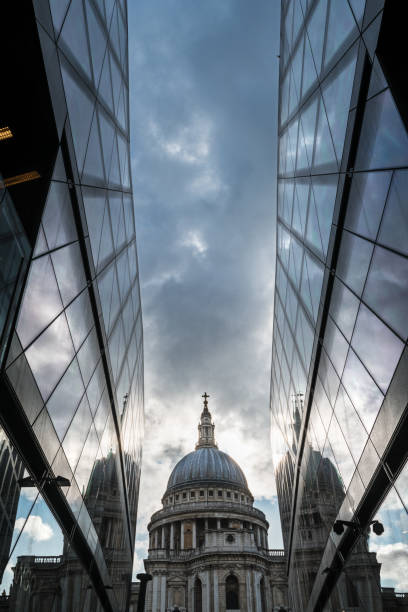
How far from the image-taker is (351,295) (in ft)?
36.3

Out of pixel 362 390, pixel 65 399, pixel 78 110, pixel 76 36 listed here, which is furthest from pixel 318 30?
pixel 65 399

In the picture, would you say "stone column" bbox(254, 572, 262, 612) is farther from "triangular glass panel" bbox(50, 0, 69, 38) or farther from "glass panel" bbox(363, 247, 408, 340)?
"triangular glass panel" bbox(50, 0, 69, 38)

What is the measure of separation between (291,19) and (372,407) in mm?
12964

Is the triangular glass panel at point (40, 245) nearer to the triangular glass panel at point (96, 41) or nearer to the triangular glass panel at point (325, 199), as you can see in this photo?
the triangular glass panel at point (96, 41)

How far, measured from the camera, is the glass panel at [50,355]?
9.19m

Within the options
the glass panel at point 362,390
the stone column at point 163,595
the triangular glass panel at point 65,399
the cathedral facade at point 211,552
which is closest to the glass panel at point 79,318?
the triangular glass panel at point 65,399

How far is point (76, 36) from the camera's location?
970 centimetres

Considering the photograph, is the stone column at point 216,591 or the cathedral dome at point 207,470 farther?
the cathedral dome at point 207,470

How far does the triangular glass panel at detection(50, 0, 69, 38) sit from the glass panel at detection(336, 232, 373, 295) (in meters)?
7.32

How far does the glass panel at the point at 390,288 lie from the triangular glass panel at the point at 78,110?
6890 mm

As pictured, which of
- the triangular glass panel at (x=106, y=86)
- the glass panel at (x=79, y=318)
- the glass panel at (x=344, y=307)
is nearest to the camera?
the glass panel at (x=344, y=307)

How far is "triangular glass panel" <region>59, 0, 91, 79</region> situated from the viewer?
8945mm

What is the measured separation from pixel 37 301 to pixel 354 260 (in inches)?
277

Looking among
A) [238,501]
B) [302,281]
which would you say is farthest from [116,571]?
[238,501]
